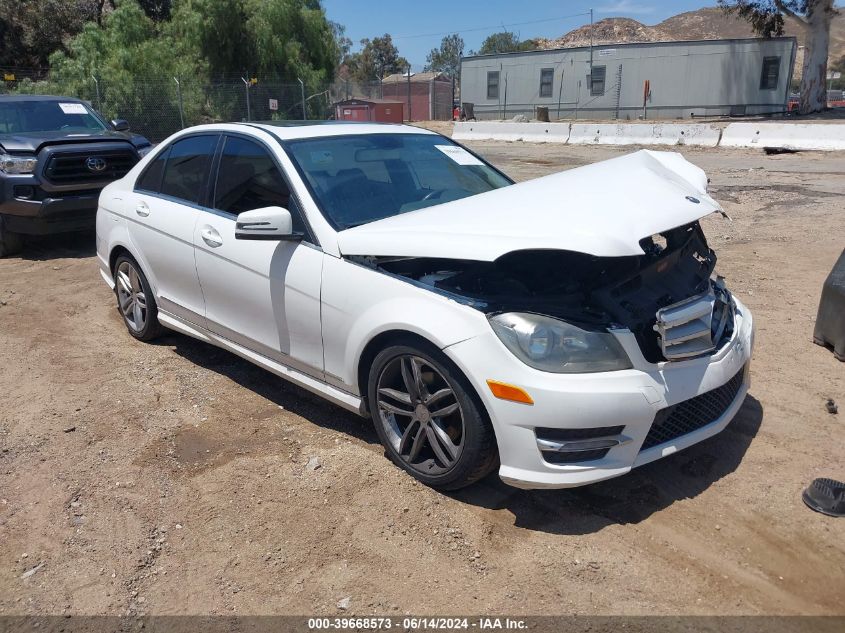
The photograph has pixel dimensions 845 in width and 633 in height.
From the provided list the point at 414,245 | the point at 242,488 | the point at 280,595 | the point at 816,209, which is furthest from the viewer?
the point at 816,209

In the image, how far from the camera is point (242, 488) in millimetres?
3516

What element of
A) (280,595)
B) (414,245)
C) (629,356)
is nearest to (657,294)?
(629,356)

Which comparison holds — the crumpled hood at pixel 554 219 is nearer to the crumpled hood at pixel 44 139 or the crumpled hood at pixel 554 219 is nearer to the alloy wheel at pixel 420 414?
the alloy wheel at pixel 420 414

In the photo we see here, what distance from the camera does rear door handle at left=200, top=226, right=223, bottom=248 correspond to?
430cm

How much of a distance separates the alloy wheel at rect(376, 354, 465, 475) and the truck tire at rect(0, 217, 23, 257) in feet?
23.5

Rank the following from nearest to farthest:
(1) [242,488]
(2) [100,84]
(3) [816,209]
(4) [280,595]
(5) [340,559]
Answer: (4) [280,595], (5) [340,559], (1) [242,488], (3) [816,209], (2) [100,84]

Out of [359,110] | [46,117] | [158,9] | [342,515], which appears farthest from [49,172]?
[158,9]

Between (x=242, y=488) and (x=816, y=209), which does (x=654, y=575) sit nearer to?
(x=242, y=488)

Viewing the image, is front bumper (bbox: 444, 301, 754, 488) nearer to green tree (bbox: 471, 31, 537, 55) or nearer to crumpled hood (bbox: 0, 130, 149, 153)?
crumpled hood (bbox: 0, 130, 149, 153)

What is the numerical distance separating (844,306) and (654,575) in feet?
9.74

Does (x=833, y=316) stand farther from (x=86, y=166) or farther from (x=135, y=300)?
(x=86, y=166)

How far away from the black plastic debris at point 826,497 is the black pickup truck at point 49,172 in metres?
8.04

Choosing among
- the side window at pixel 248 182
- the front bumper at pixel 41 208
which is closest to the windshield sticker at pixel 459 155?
the side window at pixel 248 182

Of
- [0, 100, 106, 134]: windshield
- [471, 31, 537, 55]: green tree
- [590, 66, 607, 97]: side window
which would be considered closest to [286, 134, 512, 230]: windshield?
[0, 100, 106, 134]: windshield
